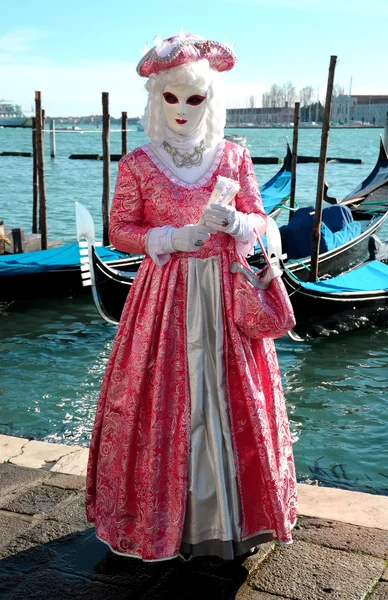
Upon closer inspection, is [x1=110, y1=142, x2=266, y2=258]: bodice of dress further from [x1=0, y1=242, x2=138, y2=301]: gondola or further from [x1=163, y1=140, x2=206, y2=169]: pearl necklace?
[x1=0, y1=242, x2=138, y2=301]: gondola

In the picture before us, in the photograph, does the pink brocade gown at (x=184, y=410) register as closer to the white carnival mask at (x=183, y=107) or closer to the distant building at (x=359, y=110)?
the white carnival mask at (x=183, y=107)

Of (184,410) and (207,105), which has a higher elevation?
(207,105)

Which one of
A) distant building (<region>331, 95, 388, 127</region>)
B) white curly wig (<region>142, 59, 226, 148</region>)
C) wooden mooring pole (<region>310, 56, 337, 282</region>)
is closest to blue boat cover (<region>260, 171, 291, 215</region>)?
wooden mooring pole (<region>310, 56, 337, 282</region>)

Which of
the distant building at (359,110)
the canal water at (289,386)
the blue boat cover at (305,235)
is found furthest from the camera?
the distant building at (359,110)

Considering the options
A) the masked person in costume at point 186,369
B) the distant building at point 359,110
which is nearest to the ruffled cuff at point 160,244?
the masked person in costume at point 186,369

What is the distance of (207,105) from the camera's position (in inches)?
79.5

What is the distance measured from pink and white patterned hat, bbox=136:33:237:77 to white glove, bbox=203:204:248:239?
0.39 meters

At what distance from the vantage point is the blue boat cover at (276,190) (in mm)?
11312

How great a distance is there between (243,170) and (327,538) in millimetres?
994

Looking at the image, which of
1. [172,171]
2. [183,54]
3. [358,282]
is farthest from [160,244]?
[358,282]

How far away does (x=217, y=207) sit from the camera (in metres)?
1.86

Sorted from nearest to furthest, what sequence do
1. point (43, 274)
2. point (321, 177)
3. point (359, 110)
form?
point (321, 177), point (43, 274), point (359, 110)

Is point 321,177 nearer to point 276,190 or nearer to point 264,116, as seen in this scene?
point 276,190

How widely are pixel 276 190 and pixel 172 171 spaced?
9.99 m
